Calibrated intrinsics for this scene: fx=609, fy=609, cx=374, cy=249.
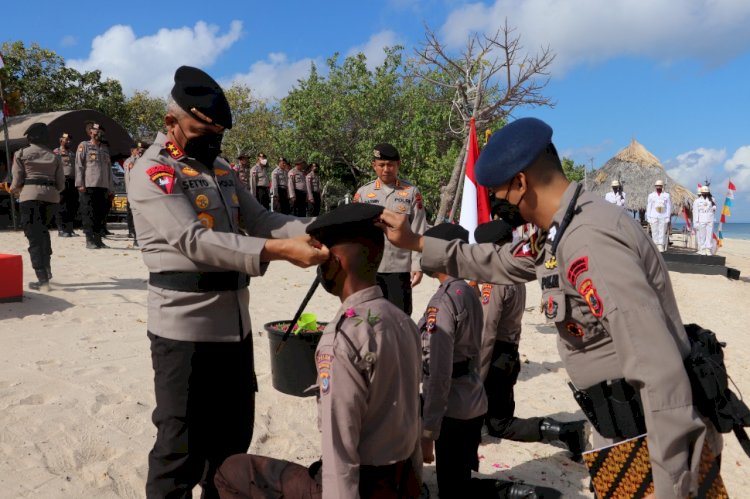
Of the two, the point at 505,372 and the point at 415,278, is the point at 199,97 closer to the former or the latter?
the point at 505,372

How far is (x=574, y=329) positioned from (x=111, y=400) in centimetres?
431

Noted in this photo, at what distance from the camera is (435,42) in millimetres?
16797

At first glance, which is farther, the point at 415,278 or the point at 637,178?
the point at 637,178

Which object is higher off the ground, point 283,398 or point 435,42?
point 435,42

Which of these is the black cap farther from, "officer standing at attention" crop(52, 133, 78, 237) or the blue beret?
"officer standing at attention" crop(52, 133, 78, 237)

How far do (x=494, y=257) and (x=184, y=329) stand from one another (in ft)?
4.92

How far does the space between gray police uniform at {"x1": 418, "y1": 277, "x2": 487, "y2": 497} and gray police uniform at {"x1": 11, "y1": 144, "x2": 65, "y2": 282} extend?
7.02 m

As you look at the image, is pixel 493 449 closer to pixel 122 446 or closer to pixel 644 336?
pixel 122 446

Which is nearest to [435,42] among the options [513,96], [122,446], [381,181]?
[513,96]

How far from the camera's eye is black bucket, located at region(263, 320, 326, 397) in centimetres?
522

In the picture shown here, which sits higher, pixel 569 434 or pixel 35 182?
pixel 35 182

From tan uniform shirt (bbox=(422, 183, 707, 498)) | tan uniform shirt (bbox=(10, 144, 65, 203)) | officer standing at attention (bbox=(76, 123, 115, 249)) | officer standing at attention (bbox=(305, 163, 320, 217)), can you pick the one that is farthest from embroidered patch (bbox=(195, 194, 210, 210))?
officer standing at attention (bbox=(305, 163, 320, 217))

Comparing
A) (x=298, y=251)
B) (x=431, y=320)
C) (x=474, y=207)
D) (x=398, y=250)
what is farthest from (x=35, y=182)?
(x=298, y=251)

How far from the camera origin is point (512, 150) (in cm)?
213
